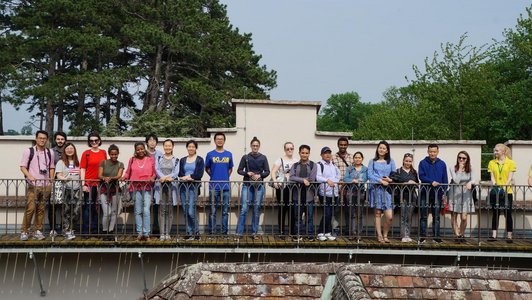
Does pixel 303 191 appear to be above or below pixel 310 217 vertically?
above

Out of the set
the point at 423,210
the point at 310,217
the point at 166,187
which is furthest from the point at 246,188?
the point at 423,210

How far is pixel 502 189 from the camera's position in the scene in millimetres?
11883

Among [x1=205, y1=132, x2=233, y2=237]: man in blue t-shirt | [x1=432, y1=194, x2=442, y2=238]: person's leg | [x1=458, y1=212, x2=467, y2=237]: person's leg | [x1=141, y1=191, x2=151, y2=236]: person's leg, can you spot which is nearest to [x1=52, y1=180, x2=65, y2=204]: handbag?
[x1=141, y1=191, x2=151, y2=236]: person's leg

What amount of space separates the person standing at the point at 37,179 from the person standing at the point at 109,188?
906mm

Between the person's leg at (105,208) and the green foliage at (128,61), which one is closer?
the person's leg at (105,208)

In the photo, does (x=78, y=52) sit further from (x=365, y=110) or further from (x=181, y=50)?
(x=365, y=110)

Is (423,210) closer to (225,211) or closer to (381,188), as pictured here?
(381,188)

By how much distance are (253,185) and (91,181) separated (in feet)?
9.20

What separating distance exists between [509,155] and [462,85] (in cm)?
2043

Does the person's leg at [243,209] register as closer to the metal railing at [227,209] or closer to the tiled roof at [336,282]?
the metal railing at [227,209]

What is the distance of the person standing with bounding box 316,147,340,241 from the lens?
1159 cm

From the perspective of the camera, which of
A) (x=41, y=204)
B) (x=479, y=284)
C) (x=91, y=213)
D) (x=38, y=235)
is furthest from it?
(x=91, y=213)

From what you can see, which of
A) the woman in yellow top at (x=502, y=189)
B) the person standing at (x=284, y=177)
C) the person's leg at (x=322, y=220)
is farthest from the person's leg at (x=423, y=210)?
the person standing at (x=284, y=177)

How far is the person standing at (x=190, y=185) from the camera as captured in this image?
11516 millimetres
